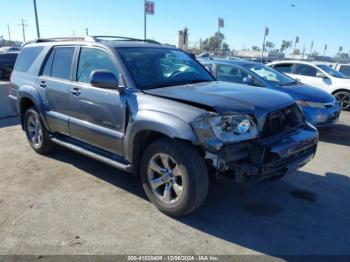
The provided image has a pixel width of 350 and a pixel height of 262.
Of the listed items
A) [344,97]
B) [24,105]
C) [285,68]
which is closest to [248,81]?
[24,105]

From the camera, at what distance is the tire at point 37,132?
17.5ft

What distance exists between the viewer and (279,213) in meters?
3.70

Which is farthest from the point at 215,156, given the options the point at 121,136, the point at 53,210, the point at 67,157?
the point at 67,157

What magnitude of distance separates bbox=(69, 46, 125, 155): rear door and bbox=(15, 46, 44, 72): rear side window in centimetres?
142

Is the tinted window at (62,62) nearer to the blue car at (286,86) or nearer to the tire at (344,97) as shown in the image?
the blue car at (286,86)

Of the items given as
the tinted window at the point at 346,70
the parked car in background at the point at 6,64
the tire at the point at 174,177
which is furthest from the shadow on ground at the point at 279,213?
the parked car in background at the point at 6,64

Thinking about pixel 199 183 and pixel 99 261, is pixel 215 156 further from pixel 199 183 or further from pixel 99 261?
pixel 99 261

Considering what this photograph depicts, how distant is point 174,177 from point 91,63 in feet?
6.39

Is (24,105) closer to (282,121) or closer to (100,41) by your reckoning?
(100,41)

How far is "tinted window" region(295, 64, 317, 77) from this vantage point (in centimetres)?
1045

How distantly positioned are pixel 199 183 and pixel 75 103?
7.21 feet

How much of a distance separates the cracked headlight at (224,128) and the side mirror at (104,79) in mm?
1147

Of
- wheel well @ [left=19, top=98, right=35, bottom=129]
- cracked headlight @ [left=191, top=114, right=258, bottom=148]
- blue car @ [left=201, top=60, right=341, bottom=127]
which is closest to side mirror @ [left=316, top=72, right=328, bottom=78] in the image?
blue car @ [left=201, top=60, right=341, bottom=127]

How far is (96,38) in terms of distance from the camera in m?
4.43
